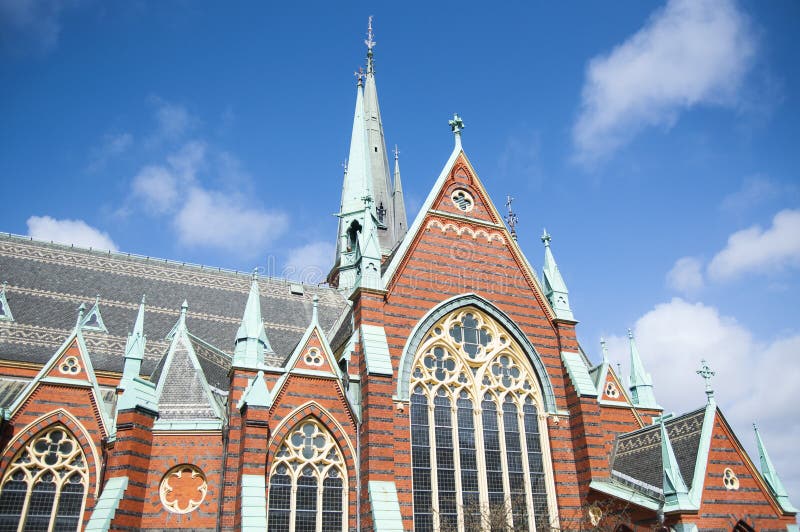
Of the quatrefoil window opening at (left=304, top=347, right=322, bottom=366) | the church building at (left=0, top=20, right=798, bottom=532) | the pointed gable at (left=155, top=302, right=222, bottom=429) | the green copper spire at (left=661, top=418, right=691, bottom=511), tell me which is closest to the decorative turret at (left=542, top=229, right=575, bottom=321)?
the church building at (left=0, top=20, right=798, bottom=532)

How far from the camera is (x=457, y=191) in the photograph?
80.7ft

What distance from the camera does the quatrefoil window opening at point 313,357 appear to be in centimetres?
1945

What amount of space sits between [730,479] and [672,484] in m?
2.22

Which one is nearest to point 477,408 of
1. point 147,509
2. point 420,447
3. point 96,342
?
point 420,447

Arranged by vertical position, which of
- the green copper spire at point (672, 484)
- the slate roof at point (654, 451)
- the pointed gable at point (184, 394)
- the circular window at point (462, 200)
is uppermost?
the circular window at point (462, 200)

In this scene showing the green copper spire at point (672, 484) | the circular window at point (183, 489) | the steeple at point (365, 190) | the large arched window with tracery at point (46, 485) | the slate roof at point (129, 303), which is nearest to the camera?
the green copper spire at point (672, 484)

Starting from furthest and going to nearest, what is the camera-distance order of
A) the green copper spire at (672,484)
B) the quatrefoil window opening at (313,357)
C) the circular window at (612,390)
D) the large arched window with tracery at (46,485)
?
Result: 1. the circular window at (612,390)
2. the quatrefoil window opening at (313,357)
3. the large arched window with tracery at (46,485)
4. the green copper spire at (672,484)

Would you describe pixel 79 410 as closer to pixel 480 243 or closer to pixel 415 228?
pixel 415 228

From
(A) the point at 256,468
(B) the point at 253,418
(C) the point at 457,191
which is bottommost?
(A) the point at 256,468

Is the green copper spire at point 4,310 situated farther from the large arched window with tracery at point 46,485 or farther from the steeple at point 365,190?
the steeple at point 365,190

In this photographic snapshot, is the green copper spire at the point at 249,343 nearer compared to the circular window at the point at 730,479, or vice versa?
the circular window at the point at 730,479

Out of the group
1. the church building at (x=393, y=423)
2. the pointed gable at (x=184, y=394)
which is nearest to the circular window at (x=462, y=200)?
the church building at (x=393, y=423)

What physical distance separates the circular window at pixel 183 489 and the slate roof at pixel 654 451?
12.8 m

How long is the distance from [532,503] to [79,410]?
1450 centimetres
